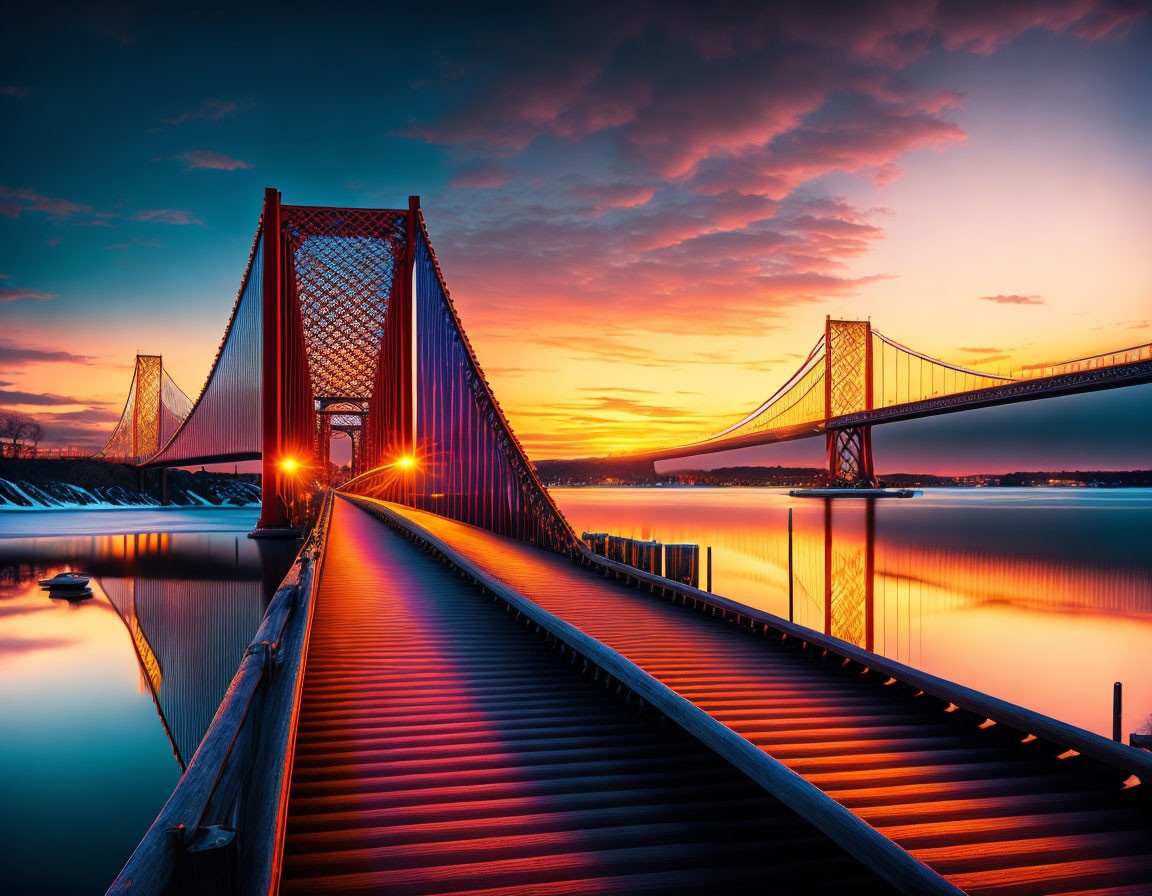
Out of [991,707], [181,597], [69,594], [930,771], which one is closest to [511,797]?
[930,771]

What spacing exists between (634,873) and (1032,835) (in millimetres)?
1421

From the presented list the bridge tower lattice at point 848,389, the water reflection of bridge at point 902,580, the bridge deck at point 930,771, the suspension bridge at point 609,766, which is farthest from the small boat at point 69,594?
the bridge tower lattice at point 848,389

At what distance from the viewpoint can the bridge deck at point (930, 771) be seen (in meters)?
2.38

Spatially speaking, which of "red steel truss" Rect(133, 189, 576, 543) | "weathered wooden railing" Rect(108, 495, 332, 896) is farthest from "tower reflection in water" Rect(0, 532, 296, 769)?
"weathered wooden railing" Rect(108, 495, 332, 896)

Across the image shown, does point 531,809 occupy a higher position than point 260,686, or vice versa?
point 260,686

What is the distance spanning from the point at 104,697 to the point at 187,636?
11.5 ft

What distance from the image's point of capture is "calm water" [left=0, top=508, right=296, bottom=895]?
5.96m

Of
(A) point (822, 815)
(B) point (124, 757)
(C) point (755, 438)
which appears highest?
(C) point (755, 438)

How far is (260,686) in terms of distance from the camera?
3.09 metres

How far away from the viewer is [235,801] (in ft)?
8.10

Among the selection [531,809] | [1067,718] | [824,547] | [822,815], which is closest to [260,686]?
[531,809]

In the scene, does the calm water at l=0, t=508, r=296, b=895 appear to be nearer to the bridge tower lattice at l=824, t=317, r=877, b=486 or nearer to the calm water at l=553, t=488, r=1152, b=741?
the calm water at l=553, t=488, r=1152, b=741

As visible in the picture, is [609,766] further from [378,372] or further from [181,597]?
[378,372]

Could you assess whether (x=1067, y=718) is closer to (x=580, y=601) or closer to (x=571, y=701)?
(x=580, y=601)
